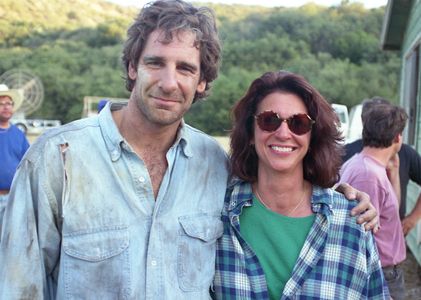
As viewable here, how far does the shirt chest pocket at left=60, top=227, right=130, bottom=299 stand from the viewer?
1.85 meters

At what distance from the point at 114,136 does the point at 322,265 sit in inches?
37.6

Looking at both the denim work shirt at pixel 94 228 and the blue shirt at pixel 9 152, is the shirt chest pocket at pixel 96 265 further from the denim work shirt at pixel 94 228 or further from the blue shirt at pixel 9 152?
the blue shirt at pixel 9 152

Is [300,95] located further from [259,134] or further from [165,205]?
[165,205]

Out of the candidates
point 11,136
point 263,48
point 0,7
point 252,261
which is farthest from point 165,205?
point 263,48

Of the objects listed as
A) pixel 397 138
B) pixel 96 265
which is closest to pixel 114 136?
pixel 96 265

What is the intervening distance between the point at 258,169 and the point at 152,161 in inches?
19.8

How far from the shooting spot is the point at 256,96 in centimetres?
230

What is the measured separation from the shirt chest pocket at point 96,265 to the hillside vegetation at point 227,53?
31485 millimetres

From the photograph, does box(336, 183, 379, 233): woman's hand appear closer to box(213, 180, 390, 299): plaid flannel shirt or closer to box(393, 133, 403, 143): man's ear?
box(213, 180, 390, 299): plaid flannel shirt

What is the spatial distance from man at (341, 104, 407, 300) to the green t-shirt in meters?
1.30

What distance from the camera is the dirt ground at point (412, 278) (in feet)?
19.3

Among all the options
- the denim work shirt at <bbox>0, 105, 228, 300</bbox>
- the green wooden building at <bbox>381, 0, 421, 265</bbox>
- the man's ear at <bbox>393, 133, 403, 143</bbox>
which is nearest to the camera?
the denim work shirt at <bbox>0, 105, 228, 300</bbox>

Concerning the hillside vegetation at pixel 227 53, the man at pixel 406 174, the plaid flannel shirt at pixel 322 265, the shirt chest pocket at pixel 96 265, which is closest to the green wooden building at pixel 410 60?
the man at pixel 406 174

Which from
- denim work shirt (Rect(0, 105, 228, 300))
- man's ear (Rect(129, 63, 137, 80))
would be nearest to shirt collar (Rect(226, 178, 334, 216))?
denim work shirt (Rect(0, 105, 228, 300))
